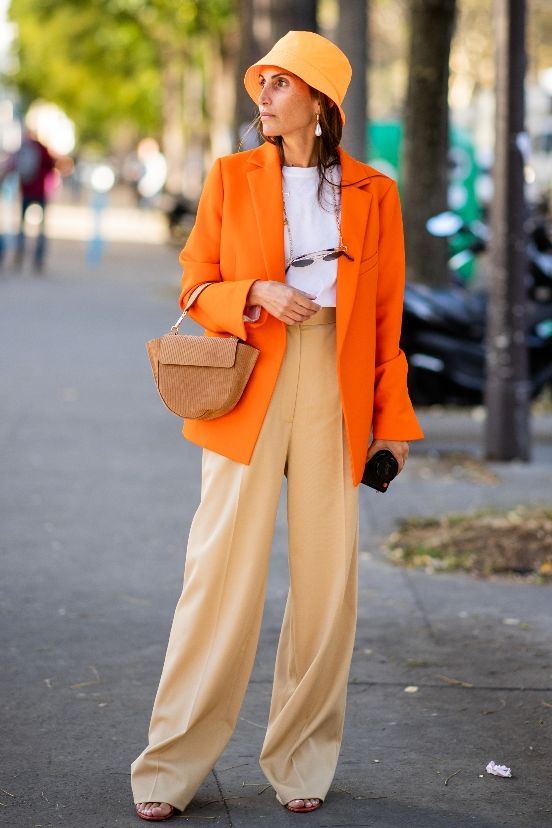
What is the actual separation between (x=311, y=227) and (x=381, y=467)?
25.2 inches

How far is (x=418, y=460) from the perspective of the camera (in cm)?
933

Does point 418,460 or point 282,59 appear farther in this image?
point 418,460

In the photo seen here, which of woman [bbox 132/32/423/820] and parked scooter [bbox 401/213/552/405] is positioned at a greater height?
parked scooter [bbox 401/213/552/405]

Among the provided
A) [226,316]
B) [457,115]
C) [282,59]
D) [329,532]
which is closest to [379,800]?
[329,532]

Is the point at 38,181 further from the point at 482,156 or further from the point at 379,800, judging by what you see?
the point at 379,800

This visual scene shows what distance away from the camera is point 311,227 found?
3.94 m

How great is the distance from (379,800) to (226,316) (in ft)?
4.46

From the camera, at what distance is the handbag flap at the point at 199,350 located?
385 centimetres

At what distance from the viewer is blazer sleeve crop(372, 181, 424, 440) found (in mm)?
4027

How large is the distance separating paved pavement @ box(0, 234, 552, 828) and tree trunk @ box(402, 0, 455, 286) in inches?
111

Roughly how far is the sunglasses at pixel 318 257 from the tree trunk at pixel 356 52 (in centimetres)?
968

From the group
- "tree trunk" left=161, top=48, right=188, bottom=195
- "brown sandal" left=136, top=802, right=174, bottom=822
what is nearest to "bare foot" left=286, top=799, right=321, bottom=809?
"brown sandal" left=136, top=802, right=174, bottom=822

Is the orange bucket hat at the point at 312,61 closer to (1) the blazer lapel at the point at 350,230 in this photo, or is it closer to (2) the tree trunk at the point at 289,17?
(1) the blazer lapel at the point at 350,230

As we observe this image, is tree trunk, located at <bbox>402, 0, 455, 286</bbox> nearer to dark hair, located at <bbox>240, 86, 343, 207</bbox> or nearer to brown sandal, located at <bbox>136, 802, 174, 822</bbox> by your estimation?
dark hair, located at <bbox>240, 86, 343, 207</bbox>
